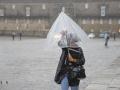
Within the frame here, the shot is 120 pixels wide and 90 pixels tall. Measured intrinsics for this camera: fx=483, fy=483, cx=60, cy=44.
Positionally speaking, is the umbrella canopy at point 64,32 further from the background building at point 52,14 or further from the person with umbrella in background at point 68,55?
the background building at point 52,14

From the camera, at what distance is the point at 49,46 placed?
9727 mm

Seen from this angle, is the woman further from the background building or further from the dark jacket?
the background building

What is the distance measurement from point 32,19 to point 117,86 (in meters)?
84.1

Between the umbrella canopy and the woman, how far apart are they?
0.13 feet

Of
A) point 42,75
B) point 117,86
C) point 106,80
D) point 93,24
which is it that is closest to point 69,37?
point 117,86

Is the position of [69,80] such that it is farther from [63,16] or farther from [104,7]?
[104,7]

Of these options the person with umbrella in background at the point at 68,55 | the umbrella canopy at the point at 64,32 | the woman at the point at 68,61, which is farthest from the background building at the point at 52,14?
the woman at the point at 68,61

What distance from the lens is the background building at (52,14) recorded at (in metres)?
94.0

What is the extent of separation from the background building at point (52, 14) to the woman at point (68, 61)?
8303 cm

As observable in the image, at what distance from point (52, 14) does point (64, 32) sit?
8817 cm

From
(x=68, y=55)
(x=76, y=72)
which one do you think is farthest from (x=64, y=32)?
(x=76, y=72)

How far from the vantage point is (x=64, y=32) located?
930cm

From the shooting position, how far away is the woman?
9.17 metres

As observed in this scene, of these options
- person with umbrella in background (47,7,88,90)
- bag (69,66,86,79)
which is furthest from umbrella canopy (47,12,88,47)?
bag (69,66,86,79)
